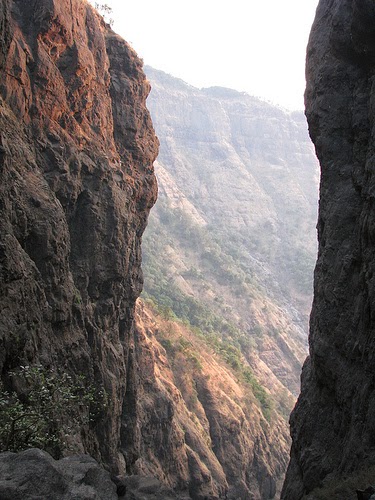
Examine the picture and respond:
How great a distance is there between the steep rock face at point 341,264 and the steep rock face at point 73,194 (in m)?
8.56

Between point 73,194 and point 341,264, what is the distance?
40.1 ft

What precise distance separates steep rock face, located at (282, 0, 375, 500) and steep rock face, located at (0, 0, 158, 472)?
8.56 meters

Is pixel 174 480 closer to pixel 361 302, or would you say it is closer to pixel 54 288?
pixel 54 288

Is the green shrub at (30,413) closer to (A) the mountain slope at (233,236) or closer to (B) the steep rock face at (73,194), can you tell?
(B) the steep rock face at (73,194)

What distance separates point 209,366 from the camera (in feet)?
187

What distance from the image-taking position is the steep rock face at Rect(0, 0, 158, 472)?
1733 centimetres

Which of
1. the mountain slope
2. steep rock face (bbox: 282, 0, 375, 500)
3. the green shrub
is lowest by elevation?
the mountain slope

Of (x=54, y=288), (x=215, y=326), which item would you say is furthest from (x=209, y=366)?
(x=54, y=288)

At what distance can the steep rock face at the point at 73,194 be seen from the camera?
17328mm

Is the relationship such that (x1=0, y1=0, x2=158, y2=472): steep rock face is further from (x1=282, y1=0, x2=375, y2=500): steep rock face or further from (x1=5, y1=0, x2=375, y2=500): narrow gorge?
(x1=282, y1=0, x2=375, y2=500): steep rock face

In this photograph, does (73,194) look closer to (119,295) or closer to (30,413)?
(119,295)

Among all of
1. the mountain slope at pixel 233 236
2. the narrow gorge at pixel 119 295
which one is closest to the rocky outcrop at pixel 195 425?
the narrow gorge at pixel 119 295

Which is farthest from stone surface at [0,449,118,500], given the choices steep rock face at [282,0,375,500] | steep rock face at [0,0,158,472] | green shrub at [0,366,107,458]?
steep rock face at [282,0,375,500]

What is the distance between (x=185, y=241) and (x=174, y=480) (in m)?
89.1
